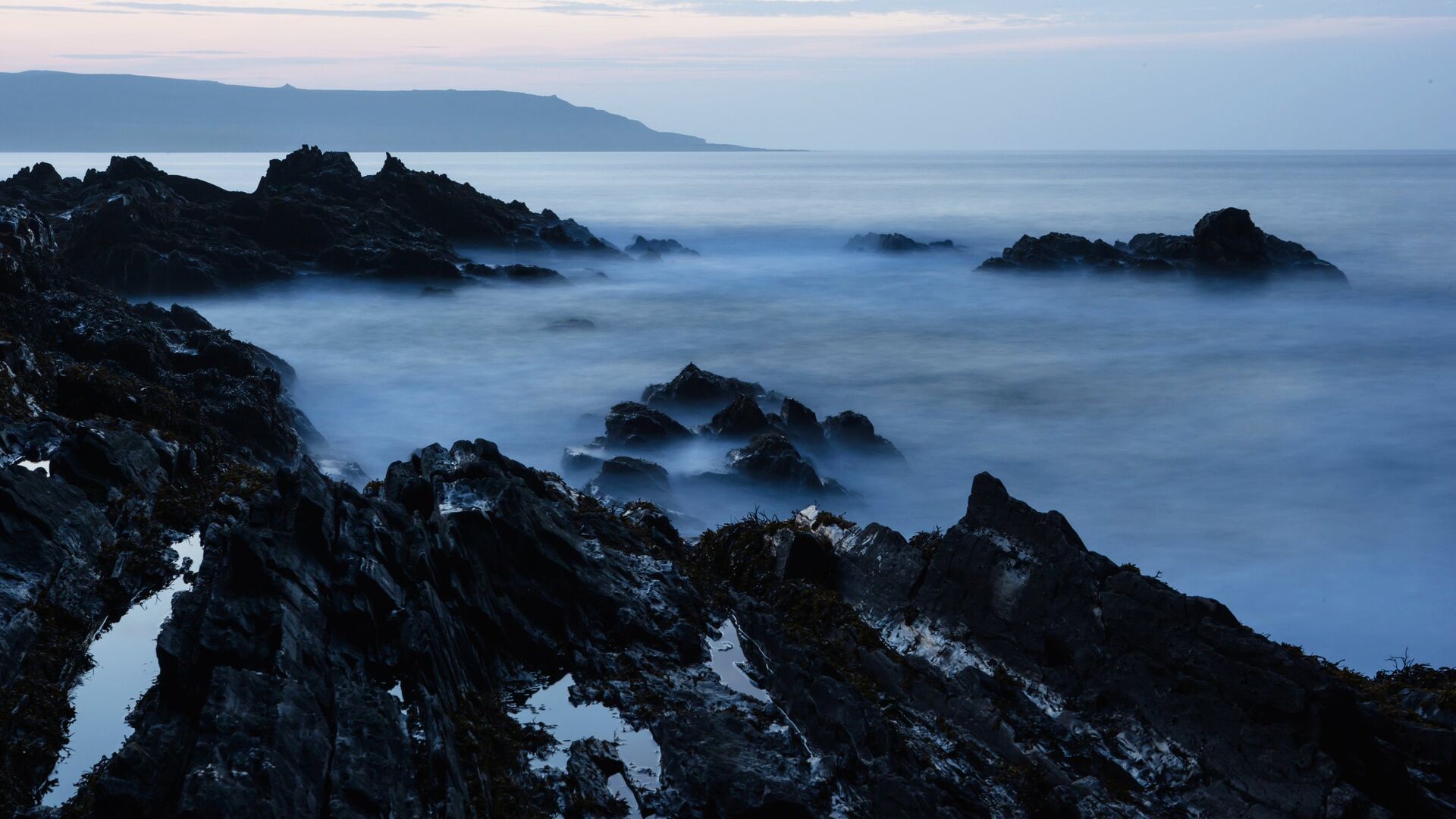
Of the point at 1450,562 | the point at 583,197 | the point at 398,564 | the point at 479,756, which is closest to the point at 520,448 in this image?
the point at 398,564

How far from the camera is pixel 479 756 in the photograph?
7758 mm

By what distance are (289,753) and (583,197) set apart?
12113 centimetres

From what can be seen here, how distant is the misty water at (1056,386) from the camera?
20.4m

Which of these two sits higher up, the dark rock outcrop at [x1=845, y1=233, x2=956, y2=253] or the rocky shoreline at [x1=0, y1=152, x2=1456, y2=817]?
the dark rock outcrop at [x1=845, y1=233, x2=956, y2=253]

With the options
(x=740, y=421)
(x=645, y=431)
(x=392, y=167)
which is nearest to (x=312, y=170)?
(x=392, y=167)

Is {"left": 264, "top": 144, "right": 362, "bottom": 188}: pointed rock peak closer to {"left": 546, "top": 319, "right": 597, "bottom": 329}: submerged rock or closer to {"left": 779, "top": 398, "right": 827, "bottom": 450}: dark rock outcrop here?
{"left": 546, "top": 319, "right": 597, "bottom": 329}: submerged rock

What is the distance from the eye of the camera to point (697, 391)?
87.8 ft

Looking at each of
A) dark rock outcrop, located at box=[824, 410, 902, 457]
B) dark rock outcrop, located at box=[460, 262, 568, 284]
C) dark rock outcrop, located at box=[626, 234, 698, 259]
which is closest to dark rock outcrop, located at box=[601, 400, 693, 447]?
dark rock outcrop, located at box=[824, 410, 902, 457]

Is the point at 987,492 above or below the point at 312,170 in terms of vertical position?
below

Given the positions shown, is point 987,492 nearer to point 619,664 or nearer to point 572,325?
point 619,664

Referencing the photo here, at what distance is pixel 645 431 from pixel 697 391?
3.39 m

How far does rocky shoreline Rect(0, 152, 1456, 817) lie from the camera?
Result: 23.5 ft

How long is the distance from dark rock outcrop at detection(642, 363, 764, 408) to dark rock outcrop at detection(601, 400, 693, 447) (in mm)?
2351

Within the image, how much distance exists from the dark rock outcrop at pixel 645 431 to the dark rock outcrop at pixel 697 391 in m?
2.35
